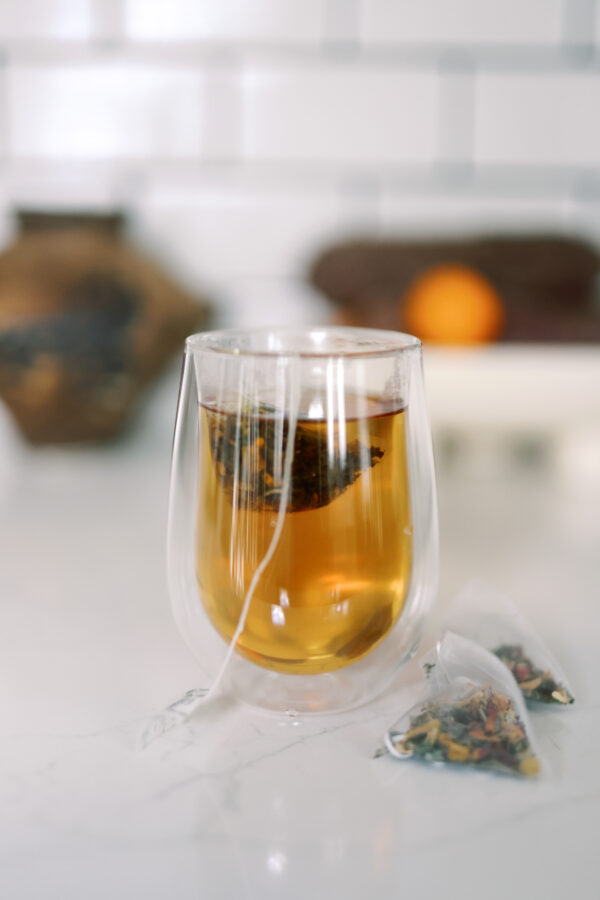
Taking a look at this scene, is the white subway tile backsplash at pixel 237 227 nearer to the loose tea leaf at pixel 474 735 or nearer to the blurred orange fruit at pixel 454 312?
the blurred orange fruit at pixel 454 312

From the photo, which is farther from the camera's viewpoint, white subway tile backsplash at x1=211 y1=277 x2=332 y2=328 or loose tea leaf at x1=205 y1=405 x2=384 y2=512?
white subway tile backsplash at x1=211 y1=277 x2=332 y2=328

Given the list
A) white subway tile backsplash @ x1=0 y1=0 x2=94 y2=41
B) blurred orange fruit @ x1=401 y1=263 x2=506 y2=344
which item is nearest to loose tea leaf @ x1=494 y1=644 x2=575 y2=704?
blurred orange fruit @ x1=401 y1=263 x2=506 y2=344

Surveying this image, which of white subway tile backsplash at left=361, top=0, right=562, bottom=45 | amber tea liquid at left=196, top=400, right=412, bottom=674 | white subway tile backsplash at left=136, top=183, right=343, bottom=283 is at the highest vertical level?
white subway tile backsplash at left=361, top=0, right=562, bottom=45

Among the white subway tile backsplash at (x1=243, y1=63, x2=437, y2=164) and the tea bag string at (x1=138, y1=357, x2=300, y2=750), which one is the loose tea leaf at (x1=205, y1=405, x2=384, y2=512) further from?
the white subway tile backsplash at (x1=243, y1=63, x2=437, y2=164)

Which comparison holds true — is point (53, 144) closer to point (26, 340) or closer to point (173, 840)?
point (26, 340)

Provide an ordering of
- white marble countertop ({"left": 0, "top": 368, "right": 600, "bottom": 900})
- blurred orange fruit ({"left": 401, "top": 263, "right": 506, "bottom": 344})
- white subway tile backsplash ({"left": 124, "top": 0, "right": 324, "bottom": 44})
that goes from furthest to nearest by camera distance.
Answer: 1. white subway tile backsplash ({"left": 124, "top": 0, "right": 324, "bottom": 44})
2. blurred orange fruit ({"left": 401, "top": 263, "right": 506, "bottom": 344})
3. white marble countertop ({"left": 0, "top": 368, "right": 600, "bottom": 900})

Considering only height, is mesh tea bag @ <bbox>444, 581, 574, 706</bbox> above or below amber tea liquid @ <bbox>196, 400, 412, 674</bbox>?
below

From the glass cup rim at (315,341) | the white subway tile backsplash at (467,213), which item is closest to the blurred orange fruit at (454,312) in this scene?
the white subway tile backsplash at (467,213)

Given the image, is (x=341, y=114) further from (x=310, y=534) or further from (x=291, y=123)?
(x=310, y=534)

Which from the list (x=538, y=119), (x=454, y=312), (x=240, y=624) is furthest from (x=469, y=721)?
(x=538, y=119)
